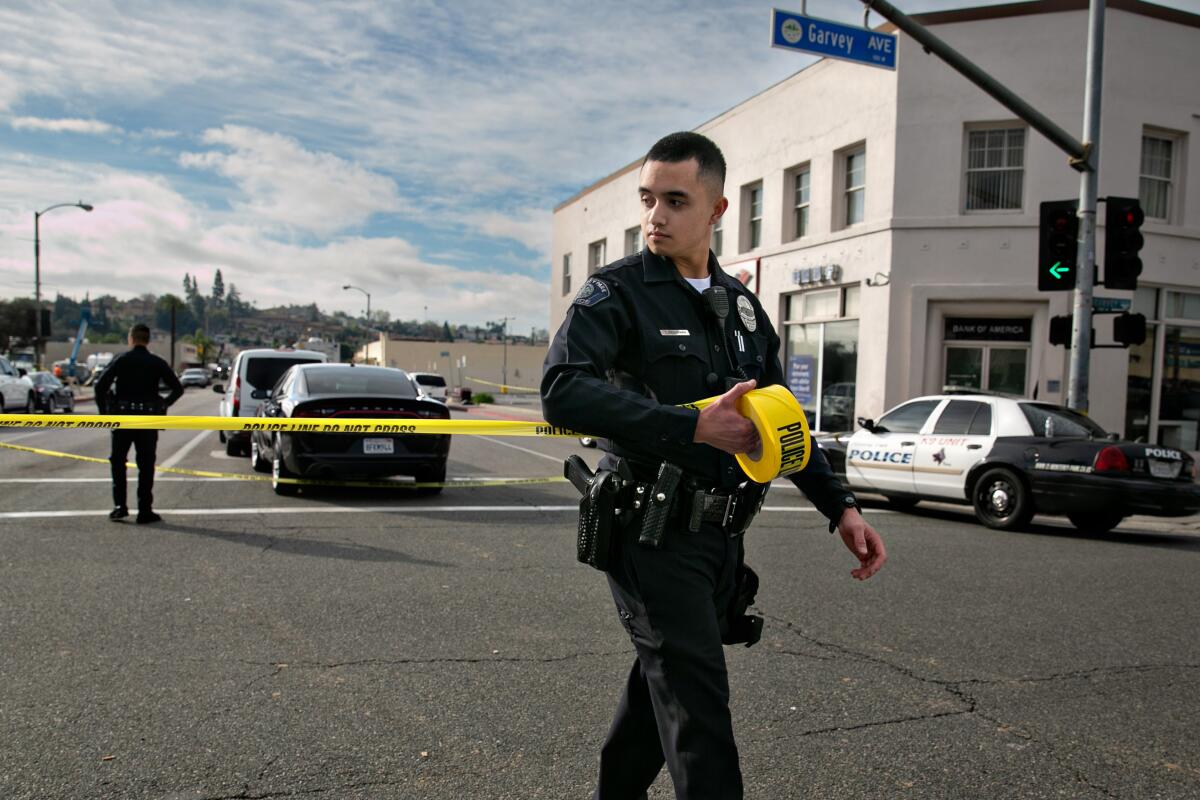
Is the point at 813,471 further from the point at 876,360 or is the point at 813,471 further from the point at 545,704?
the point at 876,360

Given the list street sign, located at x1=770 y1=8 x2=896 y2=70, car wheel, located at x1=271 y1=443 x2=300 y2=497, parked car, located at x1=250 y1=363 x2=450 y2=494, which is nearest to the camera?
Result: parked car, located at x1=250 y1=363 x2=450 y2=494

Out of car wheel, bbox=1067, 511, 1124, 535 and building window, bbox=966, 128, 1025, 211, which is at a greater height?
building window, bbox=966, 128, 1025, 211

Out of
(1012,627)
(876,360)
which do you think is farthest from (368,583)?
(876,360)

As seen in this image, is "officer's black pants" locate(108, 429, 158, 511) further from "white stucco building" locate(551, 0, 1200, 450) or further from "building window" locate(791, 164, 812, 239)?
"building window" locate(791, 164, 812, 239)

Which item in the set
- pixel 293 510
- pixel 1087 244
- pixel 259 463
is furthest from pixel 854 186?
pixel 293 510

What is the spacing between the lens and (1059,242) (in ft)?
38.7

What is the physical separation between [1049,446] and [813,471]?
7.73m

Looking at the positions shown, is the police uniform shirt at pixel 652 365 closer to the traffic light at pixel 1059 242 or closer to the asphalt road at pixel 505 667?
the asphalt road at pixel 505 667

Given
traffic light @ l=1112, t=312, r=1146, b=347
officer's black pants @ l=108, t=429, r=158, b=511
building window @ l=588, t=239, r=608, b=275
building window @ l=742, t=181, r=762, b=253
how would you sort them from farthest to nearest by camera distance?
Result: building window @ l=588, t=239, r=608, b=275 → building window @ l=742, t=181, r=762, b=253 → traffic light @ l=1112, t=312, r=1146, b=347 → officer's black pants @ l=108, t=429, r=158, b=511

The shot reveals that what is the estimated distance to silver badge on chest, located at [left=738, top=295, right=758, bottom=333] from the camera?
248 centimetres

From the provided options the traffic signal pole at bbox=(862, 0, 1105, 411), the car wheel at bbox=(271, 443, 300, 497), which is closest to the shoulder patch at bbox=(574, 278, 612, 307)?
the car wheel at bbox=(271, 443, 300, 497)

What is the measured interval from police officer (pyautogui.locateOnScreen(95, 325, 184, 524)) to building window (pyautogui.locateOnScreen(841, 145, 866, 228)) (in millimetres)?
14554

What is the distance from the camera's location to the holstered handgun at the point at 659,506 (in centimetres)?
216

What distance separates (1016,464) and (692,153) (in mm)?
8119
